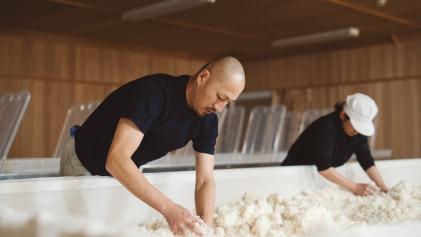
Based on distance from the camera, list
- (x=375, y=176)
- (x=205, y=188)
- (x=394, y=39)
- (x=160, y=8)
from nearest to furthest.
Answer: (x=205, y=188), (x=375, y=176), (x=160, y=8), (x=394, y=39)

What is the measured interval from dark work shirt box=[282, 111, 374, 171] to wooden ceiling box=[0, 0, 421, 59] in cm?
210

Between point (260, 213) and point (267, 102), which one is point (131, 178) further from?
point (267, 102)

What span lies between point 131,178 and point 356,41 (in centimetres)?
579

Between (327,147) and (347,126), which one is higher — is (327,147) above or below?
below

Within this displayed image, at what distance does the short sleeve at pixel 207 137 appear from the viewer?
169cm

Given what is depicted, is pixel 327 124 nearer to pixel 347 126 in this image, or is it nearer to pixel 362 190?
pixel 347 126

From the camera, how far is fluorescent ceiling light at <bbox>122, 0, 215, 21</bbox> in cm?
436

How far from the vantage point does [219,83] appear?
145 centimetres

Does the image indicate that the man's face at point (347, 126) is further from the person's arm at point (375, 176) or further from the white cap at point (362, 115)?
the person's arm at point (375, 176)

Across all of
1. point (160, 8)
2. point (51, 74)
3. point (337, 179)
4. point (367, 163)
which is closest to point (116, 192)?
point (337, 179)

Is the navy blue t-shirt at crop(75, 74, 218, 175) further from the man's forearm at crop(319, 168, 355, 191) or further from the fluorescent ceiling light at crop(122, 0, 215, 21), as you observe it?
the fluorescent ceiling light at crop(122, 0, 215, 21)

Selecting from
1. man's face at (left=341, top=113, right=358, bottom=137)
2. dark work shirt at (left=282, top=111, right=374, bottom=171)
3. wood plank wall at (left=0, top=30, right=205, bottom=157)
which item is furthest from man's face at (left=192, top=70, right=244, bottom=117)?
wood plank wall at (left=0, top=30, right=205, bottom=157)

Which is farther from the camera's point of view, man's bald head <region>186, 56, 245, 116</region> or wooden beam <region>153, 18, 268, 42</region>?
wooden beam <region>153, 18, 268, 42</region>

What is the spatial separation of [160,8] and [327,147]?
2469 mm
